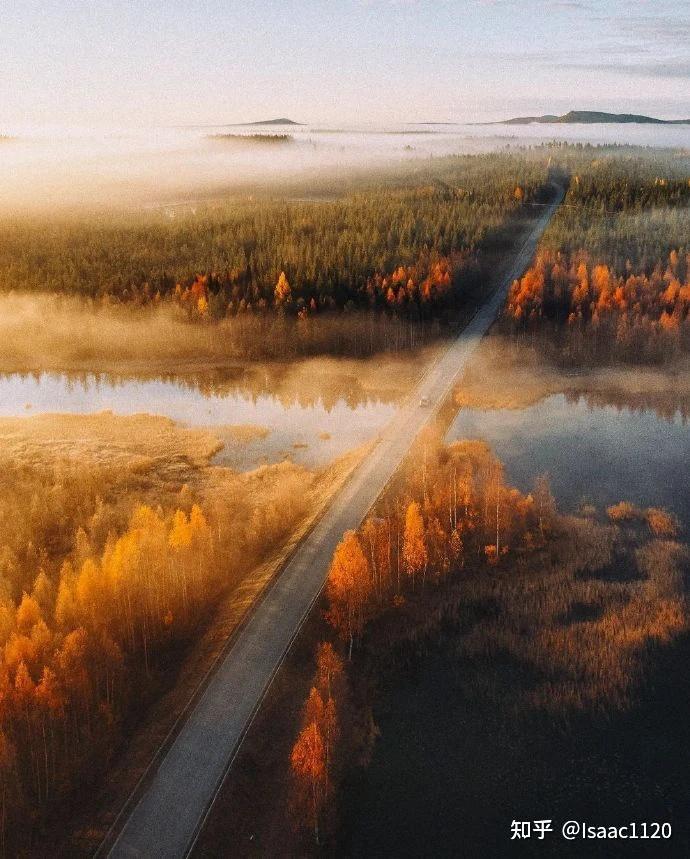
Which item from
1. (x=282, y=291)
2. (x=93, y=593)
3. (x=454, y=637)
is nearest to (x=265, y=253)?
(x=282, y=291)

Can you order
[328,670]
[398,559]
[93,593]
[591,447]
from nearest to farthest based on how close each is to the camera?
[328,670] → [93,593] → [398,559] → [591,447]

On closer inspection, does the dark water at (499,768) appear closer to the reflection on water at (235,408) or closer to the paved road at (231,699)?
the paved road at (231,699)

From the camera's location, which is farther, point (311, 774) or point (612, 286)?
point (612, 286)

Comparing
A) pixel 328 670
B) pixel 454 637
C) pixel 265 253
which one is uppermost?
pixel 265 253

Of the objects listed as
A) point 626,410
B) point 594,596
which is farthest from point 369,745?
point 626,410

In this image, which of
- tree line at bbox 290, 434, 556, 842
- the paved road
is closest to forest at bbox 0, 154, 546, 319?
tree line at bbox 290, 434, 556, 842

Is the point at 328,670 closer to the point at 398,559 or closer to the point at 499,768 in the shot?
the point at 499,768

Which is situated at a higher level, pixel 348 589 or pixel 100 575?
pixel 100 575
